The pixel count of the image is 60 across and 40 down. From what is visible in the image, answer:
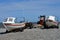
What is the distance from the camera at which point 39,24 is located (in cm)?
4891

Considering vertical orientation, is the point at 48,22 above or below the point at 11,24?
below

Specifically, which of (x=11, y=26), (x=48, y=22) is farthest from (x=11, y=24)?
(x=48, y=22)

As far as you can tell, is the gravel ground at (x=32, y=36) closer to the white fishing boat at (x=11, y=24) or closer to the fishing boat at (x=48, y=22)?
the white fishing boat at (x=11, y=24)

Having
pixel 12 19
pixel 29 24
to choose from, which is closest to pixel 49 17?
pixel 29 24

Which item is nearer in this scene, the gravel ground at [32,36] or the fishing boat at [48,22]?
the gravel ground at [32,36]

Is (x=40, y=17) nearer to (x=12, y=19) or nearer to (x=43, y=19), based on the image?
(x=43, y=19)

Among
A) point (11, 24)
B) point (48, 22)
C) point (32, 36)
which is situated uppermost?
point (11, 24)

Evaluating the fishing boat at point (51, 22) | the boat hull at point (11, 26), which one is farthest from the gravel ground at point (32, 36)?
the fishing boat at point (51, 22)

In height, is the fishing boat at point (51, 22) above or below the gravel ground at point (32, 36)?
above

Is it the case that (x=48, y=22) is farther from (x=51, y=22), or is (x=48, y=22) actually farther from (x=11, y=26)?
(x=11, y=26)

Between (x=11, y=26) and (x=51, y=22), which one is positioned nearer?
(x=11, y=26)

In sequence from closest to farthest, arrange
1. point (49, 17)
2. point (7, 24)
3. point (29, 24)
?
point (7, 24) → point (29, 24) → point (49, 17)

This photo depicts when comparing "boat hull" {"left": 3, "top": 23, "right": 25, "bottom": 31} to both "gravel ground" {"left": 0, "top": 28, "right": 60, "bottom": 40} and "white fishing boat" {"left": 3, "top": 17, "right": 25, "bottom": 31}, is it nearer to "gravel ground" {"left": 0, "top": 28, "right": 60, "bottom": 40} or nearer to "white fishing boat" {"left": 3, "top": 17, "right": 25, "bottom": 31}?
"white fishing boat" {"left": 3, "top": 17, "right": 25, "bottom": 31}

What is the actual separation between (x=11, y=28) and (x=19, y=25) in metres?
1.22
